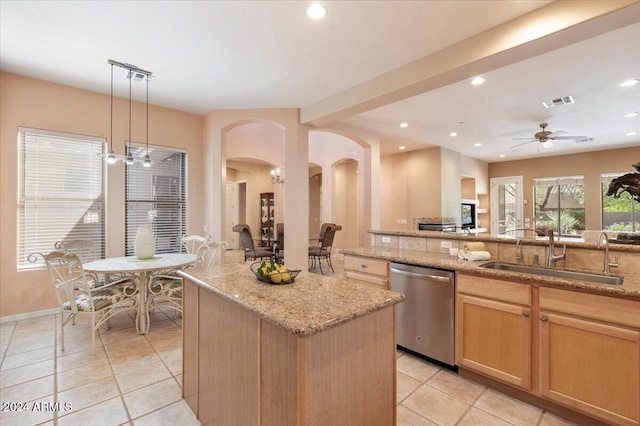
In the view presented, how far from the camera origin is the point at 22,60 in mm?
3270

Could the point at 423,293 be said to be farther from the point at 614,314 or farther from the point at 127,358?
the point at 127,358

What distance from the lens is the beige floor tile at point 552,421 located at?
1.89m

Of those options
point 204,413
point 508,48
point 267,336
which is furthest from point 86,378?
point 508,48

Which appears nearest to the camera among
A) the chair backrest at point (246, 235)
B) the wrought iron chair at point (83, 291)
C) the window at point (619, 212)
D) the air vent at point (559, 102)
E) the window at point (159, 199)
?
the wrought iron chair at point (83, 291)

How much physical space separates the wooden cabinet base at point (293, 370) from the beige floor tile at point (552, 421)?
1.21 meters

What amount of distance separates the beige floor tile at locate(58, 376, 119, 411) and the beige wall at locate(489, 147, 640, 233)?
33.0 feet

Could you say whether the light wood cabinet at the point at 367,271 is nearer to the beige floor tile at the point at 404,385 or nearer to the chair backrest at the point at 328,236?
the beige floor tile at the point at 404,385

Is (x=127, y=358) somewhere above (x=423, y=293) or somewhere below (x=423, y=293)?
below

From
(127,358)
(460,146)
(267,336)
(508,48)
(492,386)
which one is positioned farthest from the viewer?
(460,146)

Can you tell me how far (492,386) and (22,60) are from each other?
18.3 feet

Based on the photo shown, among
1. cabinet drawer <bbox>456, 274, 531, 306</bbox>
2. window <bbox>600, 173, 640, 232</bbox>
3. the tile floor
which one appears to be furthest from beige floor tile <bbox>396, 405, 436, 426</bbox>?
window <bbox>600, 173, 640, 232</bbox>

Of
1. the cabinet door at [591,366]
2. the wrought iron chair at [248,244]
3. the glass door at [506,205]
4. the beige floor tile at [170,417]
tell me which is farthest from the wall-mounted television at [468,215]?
the beige floor tile at [170,417]

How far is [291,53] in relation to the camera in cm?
308

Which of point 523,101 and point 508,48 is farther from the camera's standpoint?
point 523,101
